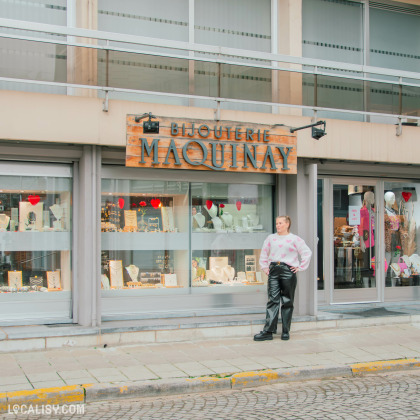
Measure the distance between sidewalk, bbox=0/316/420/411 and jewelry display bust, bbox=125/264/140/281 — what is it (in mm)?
1548

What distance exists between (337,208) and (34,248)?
565 centimetres

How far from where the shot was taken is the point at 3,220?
9055 millimetres

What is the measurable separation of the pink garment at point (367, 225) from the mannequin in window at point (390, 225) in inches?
16.8

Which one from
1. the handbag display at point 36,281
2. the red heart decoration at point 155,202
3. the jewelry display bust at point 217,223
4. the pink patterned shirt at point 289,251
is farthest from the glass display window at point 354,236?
the handbag display at point 36,281

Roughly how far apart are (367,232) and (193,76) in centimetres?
473

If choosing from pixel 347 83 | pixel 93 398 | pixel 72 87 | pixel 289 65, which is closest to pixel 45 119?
pixel 72 87

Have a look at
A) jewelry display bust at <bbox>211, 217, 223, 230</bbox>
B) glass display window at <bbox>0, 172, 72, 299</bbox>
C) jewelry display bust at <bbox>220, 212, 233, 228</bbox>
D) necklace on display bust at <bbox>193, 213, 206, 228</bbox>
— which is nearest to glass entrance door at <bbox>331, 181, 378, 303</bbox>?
jewelry display bust at <bbox>220, 212, 233, 228</bbox>

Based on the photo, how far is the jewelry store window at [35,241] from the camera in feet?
29.4

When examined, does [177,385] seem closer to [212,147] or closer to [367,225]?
[212,147]

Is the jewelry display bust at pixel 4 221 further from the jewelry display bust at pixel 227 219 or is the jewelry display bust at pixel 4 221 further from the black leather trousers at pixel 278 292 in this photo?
the black leather trousers at pixel 278 292

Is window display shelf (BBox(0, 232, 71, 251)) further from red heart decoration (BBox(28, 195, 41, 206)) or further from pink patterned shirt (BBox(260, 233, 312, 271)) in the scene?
pink patterned shirt (BBox(260, 233, 312, 271))

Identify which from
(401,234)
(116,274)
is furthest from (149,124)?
(401,234)

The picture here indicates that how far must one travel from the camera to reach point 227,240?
10539 millimetres

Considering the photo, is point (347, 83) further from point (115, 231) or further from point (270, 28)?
point (115, 231)
